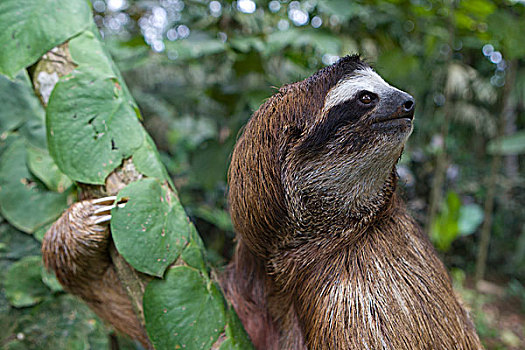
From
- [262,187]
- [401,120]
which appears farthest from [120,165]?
[401,120]

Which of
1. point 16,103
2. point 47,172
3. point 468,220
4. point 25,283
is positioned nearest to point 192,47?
point 16,103

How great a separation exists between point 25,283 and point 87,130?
2.58ft

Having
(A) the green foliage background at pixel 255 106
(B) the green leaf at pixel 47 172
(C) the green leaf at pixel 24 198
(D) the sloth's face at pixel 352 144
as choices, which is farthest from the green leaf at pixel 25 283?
(D) the sloth's face at pixel 352 144

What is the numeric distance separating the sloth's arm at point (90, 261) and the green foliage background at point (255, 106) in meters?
0.11

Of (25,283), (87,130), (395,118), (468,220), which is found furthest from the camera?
(468,220)

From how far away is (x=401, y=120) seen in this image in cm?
77

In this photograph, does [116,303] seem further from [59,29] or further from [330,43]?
[330,43]

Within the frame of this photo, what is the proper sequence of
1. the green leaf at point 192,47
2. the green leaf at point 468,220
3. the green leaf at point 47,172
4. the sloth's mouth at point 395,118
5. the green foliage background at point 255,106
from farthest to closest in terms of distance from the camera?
1. the green leaf at point 468,220
2. the green leaf at point 192,47
3. the green foliage background at point 255,106
4. the green leaf at point 47,172
5. the sloth's mouth at point 395,118

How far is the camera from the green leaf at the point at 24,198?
1.23 m

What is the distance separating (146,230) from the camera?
0.85 meters

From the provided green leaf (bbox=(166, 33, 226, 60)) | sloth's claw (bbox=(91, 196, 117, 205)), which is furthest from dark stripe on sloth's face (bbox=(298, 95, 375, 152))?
green leaf (bbox=(166, 33, 226, 60))

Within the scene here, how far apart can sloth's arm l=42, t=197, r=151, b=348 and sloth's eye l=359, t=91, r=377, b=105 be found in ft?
1.87

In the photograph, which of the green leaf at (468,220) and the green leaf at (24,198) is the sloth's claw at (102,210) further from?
the green leaf at (468,220)

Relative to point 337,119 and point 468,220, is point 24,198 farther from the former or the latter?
point 468,220
